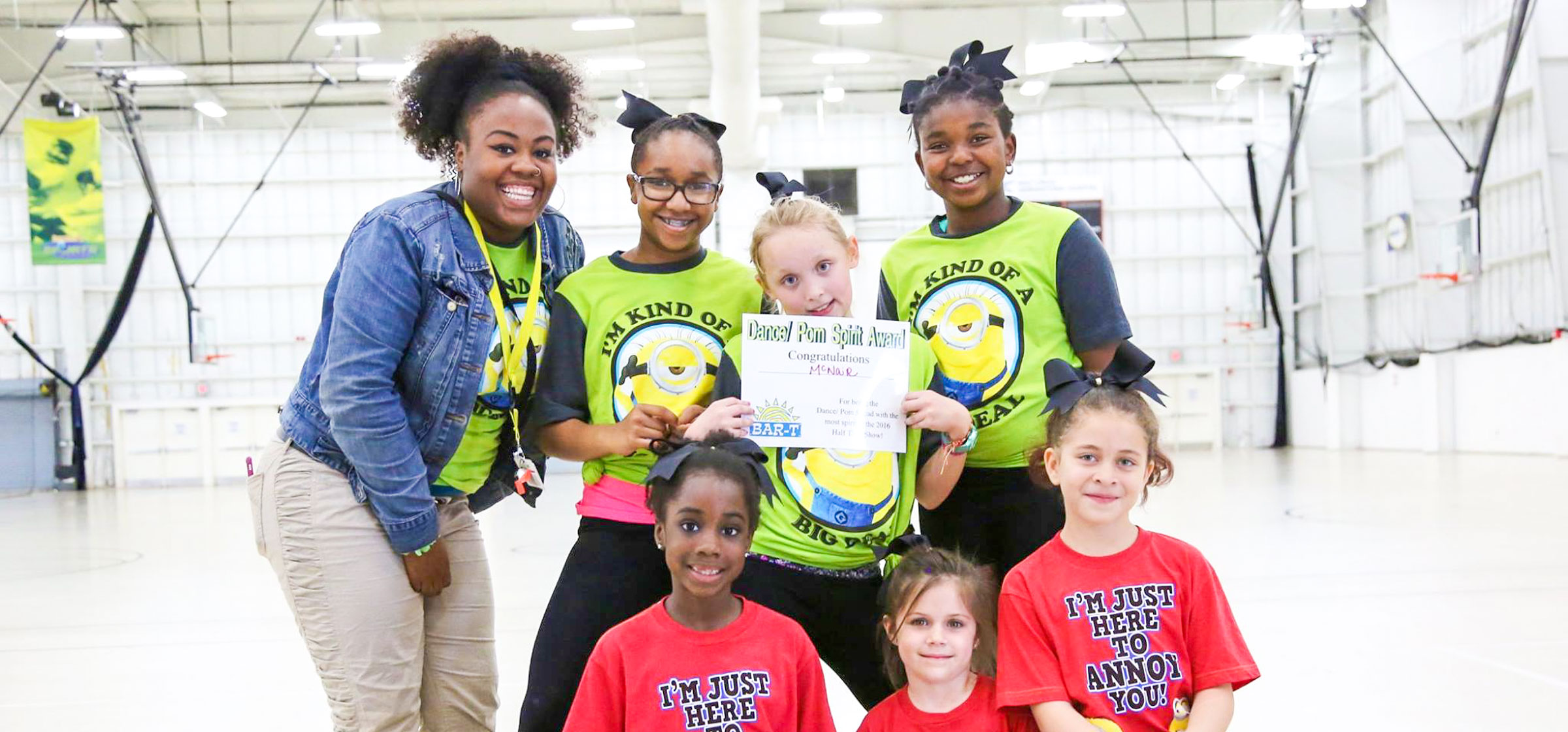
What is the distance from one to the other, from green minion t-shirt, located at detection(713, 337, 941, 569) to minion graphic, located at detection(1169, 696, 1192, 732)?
0.66 m

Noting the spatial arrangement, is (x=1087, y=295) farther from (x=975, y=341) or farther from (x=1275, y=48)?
(x=1275, y=48)

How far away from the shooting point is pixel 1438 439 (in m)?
18.9

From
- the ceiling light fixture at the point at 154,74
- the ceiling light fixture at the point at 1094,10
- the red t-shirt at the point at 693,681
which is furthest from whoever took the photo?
the ceiling light fixture at the point at 1094,10

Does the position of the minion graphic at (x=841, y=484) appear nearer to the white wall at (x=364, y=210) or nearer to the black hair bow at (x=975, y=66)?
the black hair bow at (x=975, y=66)

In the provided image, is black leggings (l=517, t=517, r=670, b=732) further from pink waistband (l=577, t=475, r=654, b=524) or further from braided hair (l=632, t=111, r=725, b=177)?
braided hair (l=632, t=111, r=725, b=177)

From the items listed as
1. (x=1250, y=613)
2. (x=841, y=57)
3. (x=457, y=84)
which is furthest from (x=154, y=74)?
(x=1250, y=613)

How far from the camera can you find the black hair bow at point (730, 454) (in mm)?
2342

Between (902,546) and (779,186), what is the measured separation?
38.9 inches

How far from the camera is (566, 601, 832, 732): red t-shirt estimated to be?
2314 millimetres

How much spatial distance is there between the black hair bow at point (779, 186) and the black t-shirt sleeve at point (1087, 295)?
681 millimetres

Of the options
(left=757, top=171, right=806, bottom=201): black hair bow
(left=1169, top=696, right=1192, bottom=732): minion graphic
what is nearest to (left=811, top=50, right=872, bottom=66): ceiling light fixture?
(left=757, top=171, right=806, bottom=201): black hair bow

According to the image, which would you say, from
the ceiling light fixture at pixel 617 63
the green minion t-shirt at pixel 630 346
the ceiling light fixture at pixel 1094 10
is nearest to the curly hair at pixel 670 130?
the green minion t-shirt at pixel 630 346

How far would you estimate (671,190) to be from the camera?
266 centimetres

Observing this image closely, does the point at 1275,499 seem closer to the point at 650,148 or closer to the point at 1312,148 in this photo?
the point at 650,148
